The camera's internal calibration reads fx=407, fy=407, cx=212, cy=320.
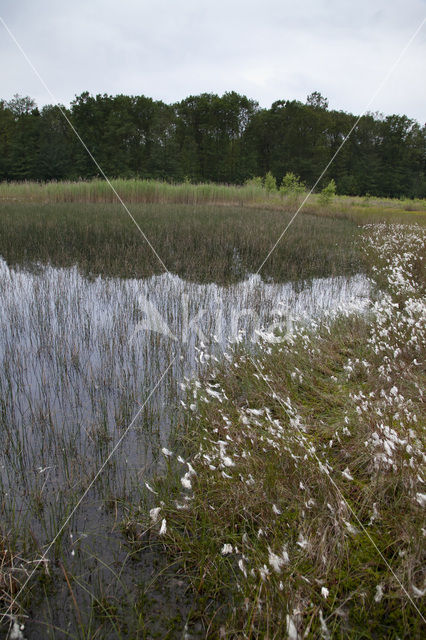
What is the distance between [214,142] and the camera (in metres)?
55.1

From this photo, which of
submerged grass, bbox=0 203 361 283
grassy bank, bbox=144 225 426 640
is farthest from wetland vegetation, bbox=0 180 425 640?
submerged grass, bbox=0 203 361 283

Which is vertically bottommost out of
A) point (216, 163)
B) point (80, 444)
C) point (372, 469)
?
point (80, 444)

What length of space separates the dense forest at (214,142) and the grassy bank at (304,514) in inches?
1810

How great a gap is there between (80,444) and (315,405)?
2125 mm

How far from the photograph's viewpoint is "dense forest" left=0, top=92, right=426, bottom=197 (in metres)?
44.7

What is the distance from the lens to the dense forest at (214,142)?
147 feet

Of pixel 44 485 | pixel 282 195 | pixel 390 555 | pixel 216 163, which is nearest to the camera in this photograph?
pixel 390 555

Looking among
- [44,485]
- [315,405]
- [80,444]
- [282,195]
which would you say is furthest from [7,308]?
[282,195]

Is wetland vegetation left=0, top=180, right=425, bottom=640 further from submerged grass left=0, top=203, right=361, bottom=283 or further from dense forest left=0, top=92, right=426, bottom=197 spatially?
dense forest left=0, top=92, right=426, bottom=197

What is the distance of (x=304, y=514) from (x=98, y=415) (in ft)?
6.77

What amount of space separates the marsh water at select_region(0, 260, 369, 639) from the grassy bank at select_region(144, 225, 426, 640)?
0.23 m

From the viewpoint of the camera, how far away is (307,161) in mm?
55000

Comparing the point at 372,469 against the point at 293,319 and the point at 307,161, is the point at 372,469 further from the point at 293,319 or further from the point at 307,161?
the point at 307,161

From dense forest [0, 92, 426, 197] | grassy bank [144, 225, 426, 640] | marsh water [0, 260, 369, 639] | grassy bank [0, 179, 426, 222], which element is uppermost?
dense forest [0, 92, 426, 197]
